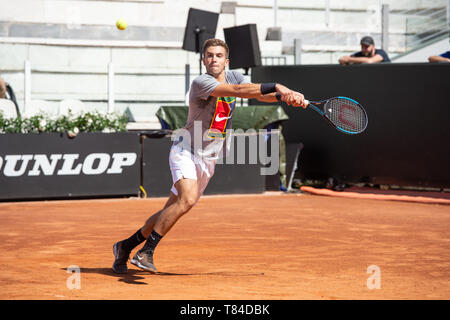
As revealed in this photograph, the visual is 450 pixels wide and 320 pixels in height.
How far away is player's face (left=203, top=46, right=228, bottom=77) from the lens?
19.0 ft

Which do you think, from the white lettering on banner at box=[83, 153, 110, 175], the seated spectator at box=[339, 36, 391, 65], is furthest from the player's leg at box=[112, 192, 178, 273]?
the seated spectator at box=[339, 36, 391, 65]

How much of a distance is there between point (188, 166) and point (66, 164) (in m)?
6.54

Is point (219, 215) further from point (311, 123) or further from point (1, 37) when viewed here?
point (1, 37)

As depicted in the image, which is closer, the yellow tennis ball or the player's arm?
the player's arm

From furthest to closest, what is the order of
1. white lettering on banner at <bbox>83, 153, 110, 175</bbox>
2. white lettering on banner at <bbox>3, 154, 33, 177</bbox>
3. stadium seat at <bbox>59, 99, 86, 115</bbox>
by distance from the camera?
stadium seat at <bbox>59, 99, 86, 115</bbox>
white lettering on banner at <bbox>83, 153, 110, 175</bbox>
white lettering on banner at <bbox>3, 154, 33, 177</bbox>

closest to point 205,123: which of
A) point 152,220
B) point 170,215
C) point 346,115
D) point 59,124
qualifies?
point 170,215

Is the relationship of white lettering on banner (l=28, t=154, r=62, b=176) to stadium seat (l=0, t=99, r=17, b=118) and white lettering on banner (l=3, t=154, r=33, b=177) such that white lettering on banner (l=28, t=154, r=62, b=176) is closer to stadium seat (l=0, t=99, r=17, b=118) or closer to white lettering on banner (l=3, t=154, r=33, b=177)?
white lettering on banner (l=3, t=154, r=33, b=177)

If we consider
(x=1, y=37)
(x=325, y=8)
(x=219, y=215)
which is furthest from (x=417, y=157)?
(x=1, y=37)

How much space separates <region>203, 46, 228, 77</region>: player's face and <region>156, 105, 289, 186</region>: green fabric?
746cm

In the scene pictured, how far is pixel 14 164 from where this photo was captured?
38.1 feet

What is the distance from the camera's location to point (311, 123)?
13.9 meters

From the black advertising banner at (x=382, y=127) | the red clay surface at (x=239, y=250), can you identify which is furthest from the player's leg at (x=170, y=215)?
the black advertising banner at (x=382, y=127)

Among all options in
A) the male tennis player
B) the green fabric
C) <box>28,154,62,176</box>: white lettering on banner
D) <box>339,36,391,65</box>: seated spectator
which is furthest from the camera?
<box>339,36,391,65</box>: seated spectator

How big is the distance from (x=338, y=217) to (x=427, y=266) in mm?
3748
